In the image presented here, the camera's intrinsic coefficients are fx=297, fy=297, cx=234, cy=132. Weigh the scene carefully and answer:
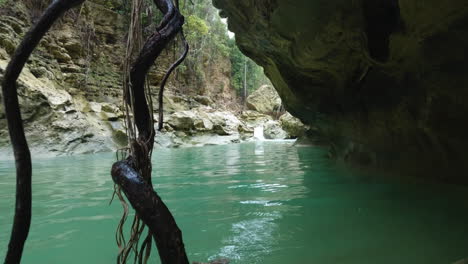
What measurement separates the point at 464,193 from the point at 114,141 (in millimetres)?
10397

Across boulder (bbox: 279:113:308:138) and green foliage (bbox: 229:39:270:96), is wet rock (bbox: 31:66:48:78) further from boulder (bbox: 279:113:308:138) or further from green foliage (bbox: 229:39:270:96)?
green foliage (bbox: 229:39:270:96)

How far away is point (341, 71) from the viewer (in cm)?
407

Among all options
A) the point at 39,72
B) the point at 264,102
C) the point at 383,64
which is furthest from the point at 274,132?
the point at 383,64

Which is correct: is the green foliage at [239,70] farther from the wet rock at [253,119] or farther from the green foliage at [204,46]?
the wet rock at [253,119]

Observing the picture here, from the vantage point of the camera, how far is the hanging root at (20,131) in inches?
31.4

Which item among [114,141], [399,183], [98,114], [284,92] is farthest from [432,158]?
[98,114]

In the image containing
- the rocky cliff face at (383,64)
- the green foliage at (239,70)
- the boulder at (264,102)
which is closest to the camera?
the rocky cliff face at (383,64)

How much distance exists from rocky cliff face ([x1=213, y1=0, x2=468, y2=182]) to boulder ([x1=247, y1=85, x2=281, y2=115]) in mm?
22719

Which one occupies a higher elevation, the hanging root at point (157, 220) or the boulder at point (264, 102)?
the boulder at point (264, 102)

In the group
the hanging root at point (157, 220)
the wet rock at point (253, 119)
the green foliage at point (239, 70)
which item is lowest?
the hanging root at point (157, 220)

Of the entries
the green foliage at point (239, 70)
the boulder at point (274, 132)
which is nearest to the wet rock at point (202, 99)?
the boulder at point (274, 132)

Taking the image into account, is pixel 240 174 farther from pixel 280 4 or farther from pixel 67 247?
pixel 67 247

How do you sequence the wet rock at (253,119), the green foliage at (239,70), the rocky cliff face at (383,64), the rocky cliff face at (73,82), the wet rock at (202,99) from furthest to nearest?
the green foliage at (239,70), the wet rock at (253,119), the wet rock at (202,99), the rocky cliff face at (73,82), the rocky cliff face at (383,64)

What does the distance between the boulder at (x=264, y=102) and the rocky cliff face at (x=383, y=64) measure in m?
22.7
